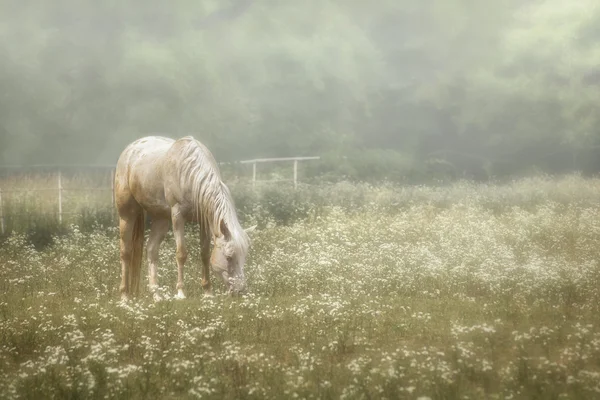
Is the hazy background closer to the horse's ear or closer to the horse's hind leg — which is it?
the horse's hind leg

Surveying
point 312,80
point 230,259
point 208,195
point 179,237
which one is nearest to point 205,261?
point 179,237

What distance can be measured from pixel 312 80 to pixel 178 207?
3.59 meters

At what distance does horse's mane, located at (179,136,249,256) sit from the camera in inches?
244

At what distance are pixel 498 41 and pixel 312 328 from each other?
16.4ft

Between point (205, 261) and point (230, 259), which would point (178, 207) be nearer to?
point (205, 261)

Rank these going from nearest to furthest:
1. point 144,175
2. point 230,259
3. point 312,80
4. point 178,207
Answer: point 230,259 → point 178,207 → point 144,175 → point 312,80

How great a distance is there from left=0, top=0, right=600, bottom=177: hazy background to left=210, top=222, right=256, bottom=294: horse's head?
11.6 feet


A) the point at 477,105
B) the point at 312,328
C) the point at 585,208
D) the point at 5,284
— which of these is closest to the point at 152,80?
the point at 5,284

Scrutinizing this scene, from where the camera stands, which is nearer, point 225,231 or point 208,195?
point 225,231

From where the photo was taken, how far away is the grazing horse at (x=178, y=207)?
6.18 meters

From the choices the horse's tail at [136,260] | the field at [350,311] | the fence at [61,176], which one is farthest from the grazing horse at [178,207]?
the fence at [61,176]

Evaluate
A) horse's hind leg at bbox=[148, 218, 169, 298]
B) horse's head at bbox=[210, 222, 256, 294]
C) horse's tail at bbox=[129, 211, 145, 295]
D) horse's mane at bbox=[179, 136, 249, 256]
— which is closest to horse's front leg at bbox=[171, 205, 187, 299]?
horse's mane at bbox=[179, 136, 249, 256]

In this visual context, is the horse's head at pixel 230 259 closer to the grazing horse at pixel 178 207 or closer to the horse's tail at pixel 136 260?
the grazing horse at pixel 178 207

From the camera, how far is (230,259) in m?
6.14
